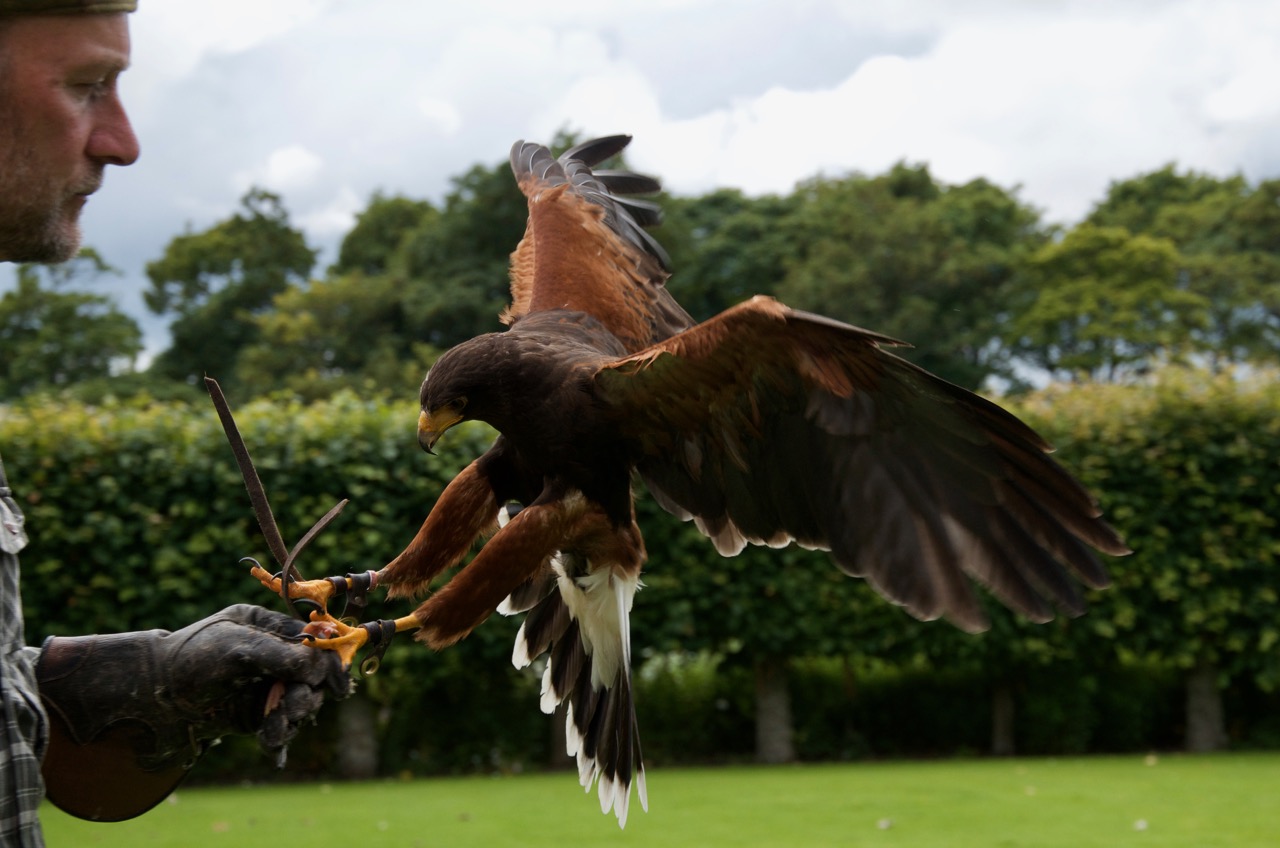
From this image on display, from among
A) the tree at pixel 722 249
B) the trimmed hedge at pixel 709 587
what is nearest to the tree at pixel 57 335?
the tree at pixel 722 249

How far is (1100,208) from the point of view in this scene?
38.9 m

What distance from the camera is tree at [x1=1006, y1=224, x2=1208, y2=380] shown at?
99.1 feet

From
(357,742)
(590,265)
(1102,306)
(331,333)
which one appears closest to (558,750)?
(357,742)

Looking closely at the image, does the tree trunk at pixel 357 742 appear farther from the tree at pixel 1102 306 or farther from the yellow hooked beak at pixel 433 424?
the tree at pixel 1102 306

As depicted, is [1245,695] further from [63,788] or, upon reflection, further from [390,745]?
[63,788]

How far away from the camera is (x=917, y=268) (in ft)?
102

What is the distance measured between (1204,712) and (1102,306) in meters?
23.0

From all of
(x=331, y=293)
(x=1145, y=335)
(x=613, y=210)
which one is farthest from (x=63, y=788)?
(x=1145, y=335)

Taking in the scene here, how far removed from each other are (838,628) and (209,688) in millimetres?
7620

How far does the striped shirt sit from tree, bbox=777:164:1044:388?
2647 centimetres

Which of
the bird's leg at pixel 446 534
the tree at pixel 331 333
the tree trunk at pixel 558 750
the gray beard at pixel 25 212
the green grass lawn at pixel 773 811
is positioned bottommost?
the green grass lawn at pixel 773 811

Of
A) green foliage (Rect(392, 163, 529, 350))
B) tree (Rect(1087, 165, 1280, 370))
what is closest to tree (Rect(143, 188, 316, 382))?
green foliage (Rect(392, 163, 529, 350))

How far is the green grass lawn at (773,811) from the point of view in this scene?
666 cm

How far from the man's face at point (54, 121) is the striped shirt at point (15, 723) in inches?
13.1
